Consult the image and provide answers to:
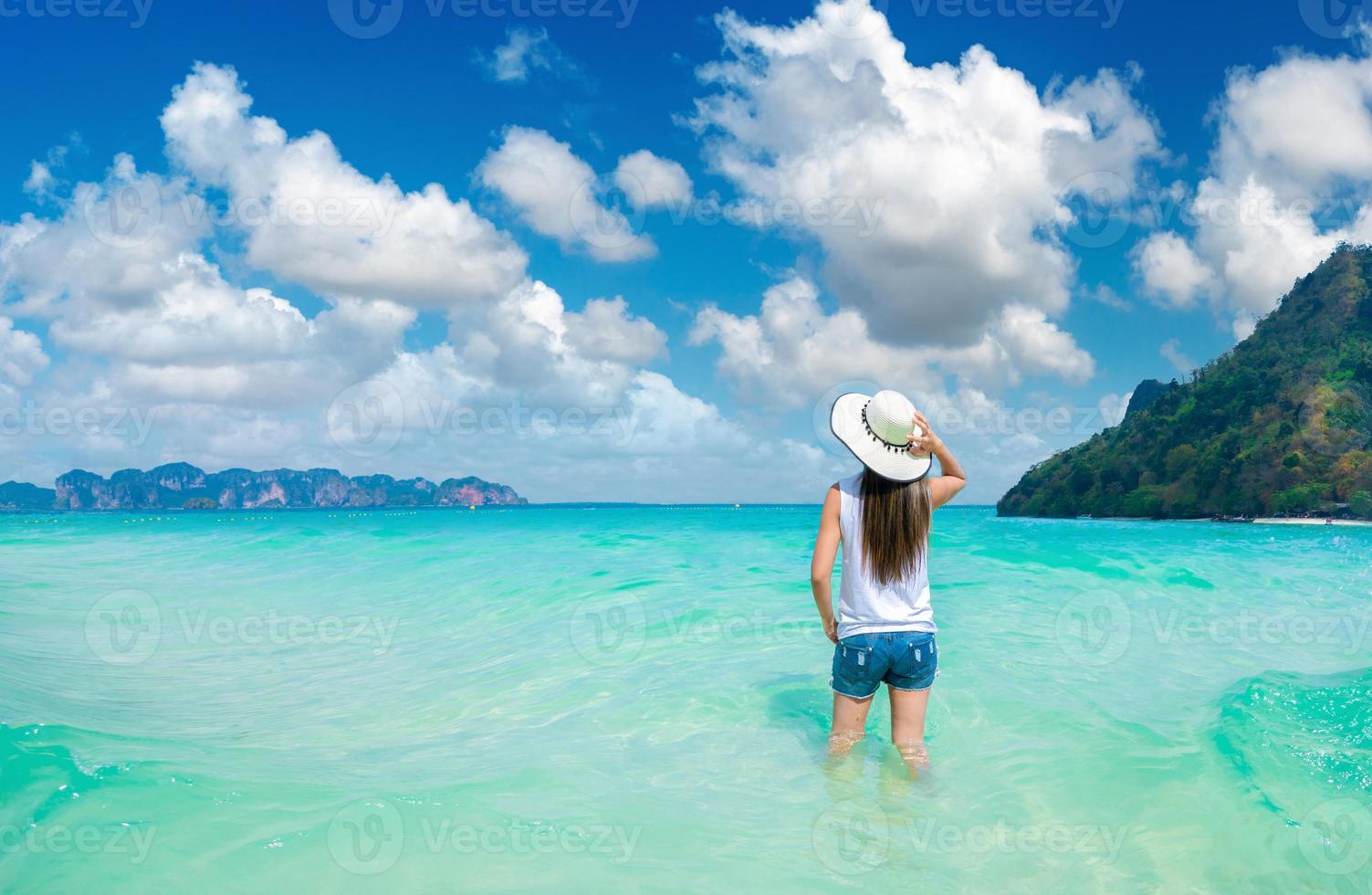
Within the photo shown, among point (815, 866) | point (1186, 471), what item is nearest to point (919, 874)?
point (815, 866)

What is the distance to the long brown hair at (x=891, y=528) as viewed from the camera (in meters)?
4.66

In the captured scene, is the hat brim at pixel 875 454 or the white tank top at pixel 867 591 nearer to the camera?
the hat brim at pixel 875 454

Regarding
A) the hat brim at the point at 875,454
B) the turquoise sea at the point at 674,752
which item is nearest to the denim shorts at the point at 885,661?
the turquoise sea at the point at 674,752

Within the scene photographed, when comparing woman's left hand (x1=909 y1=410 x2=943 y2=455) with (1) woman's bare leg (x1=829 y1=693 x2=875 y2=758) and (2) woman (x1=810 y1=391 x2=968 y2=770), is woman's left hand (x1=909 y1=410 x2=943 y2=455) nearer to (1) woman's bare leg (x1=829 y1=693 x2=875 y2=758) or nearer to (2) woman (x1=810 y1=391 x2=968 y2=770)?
(2) woman (x1=810 y1=391 x2=968 y2=770)

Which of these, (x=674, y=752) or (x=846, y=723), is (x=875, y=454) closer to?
(x=846, y=723)

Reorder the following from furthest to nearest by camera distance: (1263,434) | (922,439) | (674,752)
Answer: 1. (1263,434)
2. (674,752)
3. (922,439)

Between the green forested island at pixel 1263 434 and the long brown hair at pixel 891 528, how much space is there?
9173cm

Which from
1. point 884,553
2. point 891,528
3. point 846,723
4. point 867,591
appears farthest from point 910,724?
point 891,528

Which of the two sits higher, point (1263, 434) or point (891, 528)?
point (1263, 434)

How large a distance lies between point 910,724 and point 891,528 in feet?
4.53

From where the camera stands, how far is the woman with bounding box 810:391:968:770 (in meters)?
4.53

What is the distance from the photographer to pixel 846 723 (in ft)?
16.7

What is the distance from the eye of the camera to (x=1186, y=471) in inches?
3583

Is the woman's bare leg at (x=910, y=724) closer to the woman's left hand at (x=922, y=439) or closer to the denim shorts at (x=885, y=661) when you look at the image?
the denim shorts at (x=885, y=661)
